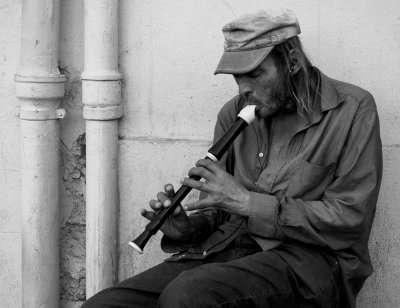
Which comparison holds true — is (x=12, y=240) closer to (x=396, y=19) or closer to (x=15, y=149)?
(x=15, y=149)

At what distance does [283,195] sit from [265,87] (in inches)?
16.5

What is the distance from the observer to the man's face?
128 inches

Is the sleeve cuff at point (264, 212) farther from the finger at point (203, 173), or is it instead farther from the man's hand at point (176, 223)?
Answer: the man's hand at point (176, 223)

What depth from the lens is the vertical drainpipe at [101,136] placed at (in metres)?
3.87

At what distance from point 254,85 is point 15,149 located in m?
1.39

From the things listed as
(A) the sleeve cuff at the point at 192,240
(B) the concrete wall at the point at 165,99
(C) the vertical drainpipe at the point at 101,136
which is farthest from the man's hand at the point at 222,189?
(C) the vertical drainpipe at the point at 101,136

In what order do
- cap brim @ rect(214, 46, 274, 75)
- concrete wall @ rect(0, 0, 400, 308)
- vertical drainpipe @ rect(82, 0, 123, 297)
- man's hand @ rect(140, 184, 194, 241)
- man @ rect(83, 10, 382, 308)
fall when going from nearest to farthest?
man @ rect(83, 10, 382, 308) → cap brim @ rect(214, 46, 274, 75) → man's hand @ rect(140, 184, 194, 241) → concrete wall @ rect(0, 0, 400, 308) → vertical drainpipe @ rect(82, 0, 123, 297)

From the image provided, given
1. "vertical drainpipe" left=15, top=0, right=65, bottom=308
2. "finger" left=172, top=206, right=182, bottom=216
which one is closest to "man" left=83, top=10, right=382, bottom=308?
"finger" left=172, top=206, right=182, bottom=216

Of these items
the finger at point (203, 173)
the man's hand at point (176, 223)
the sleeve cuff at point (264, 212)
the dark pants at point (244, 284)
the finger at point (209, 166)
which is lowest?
the dark pants at point (244, 284)

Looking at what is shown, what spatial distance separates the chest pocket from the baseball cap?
43 centimetres

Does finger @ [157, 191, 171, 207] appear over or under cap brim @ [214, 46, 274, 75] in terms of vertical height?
under

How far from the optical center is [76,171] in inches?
163

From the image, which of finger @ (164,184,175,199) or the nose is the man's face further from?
finger @ (164,184,175,199)

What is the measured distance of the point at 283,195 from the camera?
3.29m
